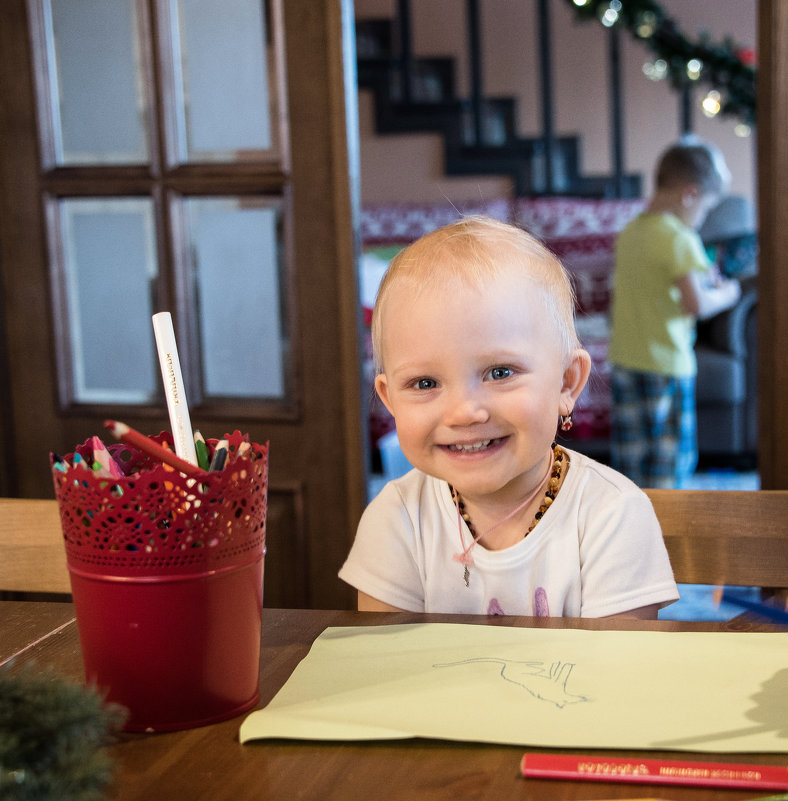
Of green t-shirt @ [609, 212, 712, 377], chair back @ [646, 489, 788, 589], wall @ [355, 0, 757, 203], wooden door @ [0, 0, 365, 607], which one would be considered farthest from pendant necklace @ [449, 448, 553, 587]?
wall @ [355, 0, 757, 203]

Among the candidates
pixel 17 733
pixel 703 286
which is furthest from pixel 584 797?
pixel 703 286

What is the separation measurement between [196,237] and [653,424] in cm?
166

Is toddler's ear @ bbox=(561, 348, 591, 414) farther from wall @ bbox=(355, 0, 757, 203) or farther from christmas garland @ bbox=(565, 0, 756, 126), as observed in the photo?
wall @ bbox=(355, 0, 757, 203)

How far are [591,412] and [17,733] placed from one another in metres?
3.71

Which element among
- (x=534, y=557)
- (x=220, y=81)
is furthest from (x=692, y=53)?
(x=534, y=557)

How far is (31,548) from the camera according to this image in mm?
1089

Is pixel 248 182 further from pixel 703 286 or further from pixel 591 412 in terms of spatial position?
pixel 591 412

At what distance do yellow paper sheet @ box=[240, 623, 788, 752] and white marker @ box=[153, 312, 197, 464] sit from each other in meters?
0.17

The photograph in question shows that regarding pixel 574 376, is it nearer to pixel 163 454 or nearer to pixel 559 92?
pixel 163 454

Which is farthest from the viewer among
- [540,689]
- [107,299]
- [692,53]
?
[692,53]

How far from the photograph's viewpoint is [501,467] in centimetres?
86

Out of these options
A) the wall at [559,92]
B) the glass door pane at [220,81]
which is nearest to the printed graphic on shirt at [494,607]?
the glass door pane at [220,81]

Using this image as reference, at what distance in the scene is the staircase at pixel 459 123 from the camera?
5453 mm

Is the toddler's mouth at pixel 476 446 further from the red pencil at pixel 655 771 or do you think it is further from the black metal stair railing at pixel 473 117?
the black metal stair railing at pixel 473 117
